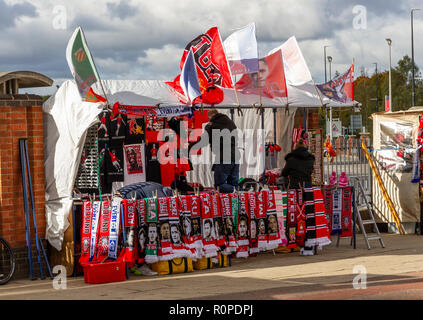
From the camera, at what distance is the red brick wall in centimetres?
1081

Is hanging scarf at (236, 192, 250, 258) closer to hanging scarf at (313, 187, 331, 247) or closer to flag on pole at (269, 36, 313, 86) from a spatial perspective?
hanging scarf at (313, 187, 331, 247)

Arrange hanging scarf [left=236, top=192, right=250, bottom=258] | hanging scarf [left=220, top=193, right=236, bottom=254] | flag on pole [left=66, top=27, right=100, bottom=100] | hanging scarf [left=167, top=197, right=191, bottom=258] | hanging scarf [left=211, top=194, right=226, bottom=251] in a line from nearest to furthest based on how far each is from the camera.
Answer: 1. flag on pole [left=66, top=27, right=100, bottom=100]
2. hanging scarf [left=167, top=197, right=191, bottom=258]
3. hanging scarf [left=211, top=194, right=226, bottom=251]
4. hanging scarf [left=220, top=193, right=236, bottom=254]
5. hanging scarf [left=236, top=192, right=250, bottom=258]

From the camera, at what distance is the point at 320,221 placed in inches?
506

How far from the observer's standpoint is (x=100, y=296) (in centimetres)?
916

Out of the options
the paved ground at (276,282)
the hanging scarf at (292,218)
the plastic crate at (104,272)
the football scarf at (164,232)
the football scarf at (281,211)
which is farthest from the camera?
the hanging scarf at (292,218)

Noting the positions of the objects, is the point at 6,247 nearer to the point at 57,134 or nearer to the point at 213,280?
the point at 57,134

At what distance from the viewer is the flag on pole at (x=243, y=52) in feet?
42.0

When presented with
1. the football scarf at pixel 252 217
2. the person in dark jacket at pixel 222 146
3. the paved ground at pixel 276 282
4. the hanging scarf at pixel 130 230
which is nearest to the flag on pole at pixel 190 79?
the person in dark jacket at pixel 222 146

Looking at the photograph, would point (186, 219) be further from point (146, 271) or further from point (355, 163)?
point (355, 163)

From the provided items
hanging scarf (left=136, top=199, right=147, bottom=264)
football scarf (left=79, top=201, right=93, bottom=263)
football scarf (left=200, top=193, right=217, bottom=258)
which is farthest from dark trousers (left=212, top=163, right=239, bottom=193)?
football scarf (left=79, top=201, right=93, bottom=263)

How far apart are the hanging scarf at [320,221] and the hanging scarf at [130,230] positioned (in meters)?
3.67

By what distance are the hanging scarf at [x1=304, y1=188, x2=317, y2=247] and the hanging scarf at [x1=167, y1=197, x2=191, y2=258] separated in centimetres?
263

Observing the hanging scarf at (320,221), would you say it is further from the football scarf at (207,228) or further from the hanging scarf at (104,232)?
the hanging scarf at (104,232)

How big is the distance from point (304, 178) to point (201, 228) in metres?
2.52
